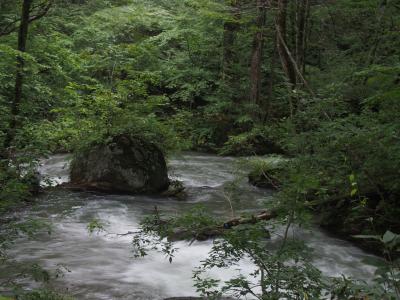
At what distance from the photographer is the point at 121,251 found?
276 inches

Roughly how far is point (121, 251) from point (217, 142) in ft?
35.9

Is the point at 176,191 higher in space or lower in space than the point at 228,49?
lower

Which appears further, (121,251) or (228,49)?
(228,49)

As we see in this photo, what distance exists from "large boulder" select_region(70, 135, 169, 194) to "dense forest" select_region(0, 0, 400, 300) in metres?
0.03

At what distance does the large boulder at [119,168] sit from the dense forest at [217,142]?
0.03 m

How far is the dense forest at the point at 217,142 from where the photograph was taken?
13.0 feet

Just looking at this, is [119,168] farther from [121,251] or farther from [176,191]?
[121,251]

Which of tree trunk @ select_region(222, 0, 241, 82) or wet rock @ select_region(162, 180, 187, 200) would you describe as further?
tree trunk @ select_region(222, 0, 241, 82)

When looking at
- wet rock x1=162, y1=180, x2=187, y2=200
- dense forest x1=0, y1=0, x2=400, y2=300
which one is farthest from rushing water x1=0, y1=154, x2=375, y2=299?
wet rock x1=162, y1=180, x2=187, y2=200

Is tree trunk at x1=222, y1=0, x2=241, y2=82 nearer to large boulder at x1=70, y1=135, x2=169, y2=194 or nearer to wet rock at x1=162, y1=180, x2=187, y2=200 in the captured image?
wet rock at x1=162, y1=180, x2=187, y2=200

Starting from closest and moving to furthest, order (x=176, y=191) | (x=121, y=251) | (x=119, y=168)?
1. (x=121, y=251)
2. (x=119, y=168)
3. (x=176, y=191)

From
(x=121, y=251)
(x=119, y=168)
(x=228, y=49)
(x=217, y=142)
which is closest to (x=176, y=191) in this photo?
(x=119, y=168)

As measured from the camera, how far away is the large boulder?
33.8 ft

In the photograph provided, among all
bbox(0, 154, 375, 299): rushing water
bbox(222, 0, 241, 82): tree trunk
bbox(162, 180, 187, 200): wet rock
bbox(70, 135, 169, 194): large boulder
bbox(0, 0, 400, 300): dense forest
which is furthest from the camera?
bbox(222, 0, 241, 82): tree trunk
